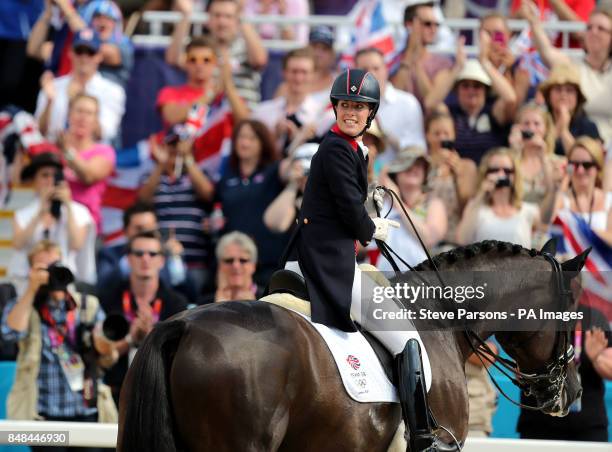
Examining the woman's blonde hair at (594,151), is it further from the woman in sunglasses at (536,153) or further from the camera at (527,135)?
the camera at (527,135)

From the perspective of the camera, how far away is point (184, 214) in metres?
10.4

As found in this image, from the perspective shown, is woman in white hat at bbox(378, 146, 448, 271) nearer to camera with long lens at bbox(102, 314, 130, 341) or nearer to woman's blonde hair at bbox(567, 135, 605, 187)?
woman's blonde hair at bbox(567, 135, 605, 187)

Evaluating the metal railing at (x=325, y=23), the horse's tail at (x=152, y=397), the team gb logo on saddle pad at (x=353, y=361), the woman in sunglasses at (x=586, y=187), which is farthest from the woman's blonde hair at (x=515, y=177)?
the horse's tail at (x=152, y=397)

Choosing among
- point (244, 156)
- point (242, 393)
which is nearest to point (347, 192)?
point (242, 393)

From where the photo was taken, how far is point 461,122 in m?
10.9

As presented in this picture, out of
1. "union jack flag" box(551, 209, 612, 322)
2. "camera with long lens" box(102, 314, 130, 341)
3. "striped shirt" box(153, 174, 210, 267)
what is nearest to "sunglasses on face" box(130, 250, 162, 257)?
"camera with long lens" box(102, 314, 130, 341)

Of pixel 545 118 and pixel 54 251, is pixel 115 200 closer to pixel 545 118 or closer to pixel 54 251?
pixel 54 251

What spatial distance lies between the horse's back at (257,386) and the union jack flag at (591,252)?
325 centimetres

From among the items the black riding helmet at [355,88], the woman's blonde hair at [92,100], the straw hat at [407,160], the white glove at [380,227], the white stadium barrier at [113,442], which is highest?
the woman's blonde hair at [92,100]

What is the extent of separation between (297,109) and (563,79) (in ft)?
7.74

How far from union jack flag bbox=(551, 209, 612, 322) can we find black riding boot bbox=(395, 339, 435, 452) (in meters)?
2.74

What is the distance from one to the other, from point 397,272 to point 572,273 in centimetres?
98

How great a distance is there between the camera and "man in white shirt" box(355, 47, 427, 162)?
10.5 meters

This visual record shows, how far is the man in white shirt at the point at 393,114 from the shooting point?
10.5 m
